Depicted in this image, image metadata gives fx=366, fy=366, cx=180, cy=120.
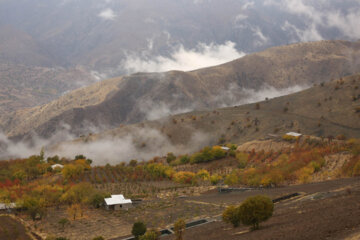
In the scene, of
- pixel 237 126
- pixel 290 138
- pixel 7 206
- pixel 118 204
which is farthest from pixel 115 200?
pixel 237 126

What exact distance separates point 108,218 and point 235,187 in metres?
19.9

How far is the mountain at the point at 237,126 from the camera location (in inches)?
3738

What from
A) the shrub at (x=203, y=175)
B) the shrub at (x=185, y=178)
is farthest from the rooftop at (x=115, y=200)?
the shrub at (x=203, y=175)

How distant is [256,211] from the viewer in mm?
24750

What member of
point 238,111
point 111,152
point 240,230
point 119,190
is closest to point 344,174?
point 240,230

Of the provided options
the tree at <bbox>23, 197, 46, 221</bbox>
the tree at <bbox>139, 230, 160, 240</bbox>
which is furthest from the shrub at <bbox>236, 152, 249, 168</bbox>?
the tree at <bbox>139, 230, 160, 240</bbox>

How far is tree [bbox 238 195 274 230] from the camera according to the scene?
80.9ft

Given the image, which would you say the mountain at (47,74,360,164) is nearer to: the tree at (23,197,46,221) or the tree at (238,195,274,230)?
the tree at (23,197,46,221)

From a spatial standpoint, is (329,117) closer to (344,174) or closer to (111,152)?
(344,174)

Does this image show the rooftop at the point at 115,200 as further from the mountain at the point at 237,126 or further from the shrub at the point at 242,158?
the mountain at the point at 237,126

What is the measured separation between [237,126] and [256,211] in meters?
82.9

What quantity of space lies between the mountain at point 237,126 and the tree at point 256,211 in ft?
219

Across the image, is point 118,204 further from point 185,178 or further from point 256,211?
point 256,211

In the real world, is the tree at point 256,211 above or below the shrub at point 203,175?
below
